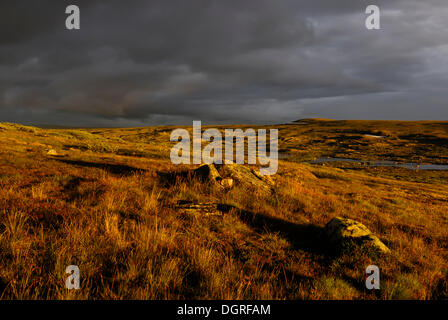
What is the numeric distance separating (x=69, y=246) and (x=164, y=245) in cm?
150

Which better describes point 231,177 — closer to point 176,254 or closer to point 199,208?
point 199,208

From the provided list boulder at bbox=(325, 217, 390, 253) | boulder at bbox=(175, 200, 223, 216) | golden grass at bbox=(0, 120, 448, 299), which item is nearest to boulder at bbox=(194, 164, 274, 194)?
golden grass at bbox=(0, 120, 448, 299)

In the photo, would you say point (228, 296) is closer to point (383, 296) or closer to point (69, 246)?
point (383, 296)

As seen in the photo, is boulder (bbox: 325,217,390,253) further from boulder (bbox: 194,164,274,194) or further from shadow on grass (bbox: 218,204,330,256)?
boulder (bbox: 194,164,274,194)

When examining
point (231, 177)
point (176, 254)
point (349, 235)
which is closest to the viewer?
point (176, 254)

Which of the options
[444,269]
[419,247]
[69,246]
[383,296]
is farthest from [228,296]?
[419,247]

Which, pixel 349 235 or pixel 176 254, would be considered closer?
pixel 176 254

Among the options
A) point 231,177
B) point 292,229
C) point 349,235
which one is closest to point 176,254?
point 292,229

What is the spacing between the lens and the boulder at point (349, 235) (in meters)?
4.94

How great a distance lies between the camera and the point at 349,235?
16.6 feet

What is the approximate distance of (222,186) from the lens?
899cm

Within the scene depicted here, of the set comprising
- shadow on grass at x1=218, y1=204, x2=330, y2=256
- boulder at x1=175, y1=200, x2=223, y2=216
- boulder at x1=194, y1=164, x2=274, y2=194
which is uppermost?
boulder at x1=194, y1=164, x2=274, y2=194

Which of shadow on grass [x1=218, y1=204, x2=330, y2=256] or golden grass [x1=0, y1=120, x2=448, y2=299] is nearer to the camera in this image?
golden grass [x1=0, y1=120, x2=448, y2=299]

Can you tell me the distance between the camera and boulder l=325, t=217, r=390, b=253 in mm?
4938
